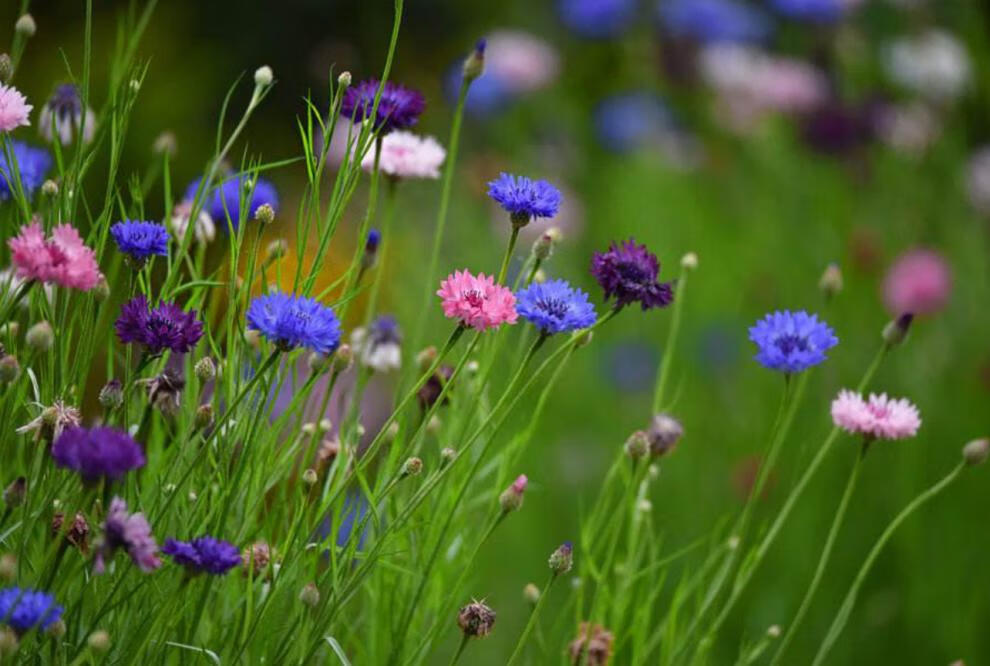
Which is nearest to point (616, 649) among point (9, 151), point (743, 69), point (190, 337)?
point (190, 337)

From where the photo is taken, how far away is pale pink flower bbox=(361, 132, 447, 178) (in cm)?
106

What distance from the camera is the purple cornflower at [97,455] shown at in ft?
2.13

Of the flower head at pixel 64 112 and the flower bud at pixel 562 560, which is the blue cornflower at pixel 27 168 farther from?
the flower bud at pixel 562 560

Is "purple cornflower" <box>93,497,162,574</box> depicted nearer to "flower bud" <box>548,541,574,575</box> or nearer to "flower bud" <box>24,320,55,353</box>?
"flower bud" <box>24,320,55,353</box>

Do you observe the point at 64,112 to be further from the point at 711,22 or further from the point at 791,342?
the point at 711,22

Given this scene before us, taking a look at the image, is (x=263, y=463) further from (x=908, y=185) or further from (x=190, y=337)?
(x=908, y=185)

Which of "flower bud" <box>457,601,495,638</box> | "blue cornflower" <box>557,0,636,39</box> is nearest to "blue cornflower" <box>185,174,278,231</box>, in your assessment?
"flower bud" <box>457,601,495,638</box>

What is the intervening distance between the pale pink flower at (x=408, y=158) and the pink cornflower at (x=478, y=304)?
0.24 meters

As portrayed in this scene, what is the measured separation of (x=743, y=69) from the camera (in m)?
3.09

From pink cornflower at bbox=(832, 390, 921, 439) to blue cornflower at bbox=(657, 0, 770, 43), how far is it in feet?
7.56

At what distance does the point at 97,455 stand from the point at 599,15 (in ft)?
8.91

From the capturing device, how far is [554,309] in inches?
32.8

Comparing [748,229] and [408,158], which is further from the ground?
[748,229]

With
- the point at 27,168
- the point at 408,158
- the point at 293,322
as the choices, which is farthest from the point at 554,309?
the point at 27,168
